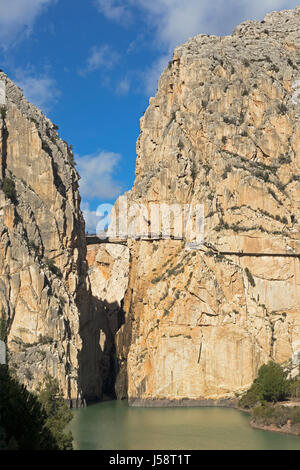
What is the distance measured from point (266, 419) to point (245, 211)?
118ft

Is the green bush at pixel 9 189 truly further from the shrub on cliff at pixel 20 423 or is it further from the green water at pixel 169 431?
the shrub on cliff at pixel 20 423

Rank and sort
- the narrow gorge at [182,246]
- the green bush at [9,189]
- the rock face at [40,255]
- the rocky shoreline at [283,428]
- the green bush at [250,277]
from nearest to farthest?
the rocky shoreline at [283,428] → the rock face at [40,255] → the narrow gorge at [182,246] → the green bush at [9,189] → the green bush at [250,277]

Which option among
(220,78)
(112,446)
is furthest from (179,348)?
(220,78)

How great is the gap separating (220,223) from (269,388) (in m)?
28.0

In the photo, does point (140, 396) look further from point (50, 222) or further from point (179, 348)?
point (50, 222)

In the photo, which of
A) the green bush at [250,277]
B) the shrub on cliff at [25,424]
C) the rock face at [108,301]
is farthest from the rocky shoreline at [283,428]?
the rock face at [108,301]

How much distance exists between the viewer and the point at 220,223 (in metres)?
98.4

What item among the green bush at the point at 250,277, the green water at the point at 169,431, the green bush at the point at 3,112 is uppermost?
the green bush at the point at 3,112

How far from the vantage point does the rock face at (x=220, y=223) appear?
90.3 metres

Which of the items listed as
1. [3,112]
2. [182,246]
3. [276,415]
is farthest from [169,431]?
[3,112]

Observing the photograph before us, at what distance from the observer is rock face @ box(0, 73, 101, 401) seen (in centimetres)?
8306

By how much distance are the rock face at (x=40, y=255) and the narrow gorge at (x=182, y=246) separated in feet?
0.54

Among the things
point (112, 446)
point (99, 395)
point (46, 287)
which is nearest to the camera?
point (112, 446)

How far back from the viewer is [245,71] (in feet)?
351
